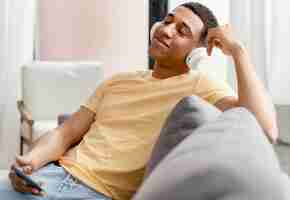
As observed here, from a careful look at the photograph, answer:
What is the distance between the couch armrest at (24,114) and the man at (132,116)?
5.41 ft

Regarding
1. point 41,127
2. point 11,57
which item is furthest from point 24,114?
point 11,57

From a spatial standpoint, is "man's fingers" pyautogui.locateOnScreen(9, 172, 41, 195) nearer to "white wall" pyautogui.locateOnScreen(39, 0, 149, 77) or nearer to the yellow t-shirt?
the yellow t-shirt

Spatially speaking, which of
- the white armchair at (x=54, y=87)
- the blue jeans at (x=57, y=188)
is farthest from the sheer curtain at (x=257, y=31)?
the blue jeans at (x=57, y=188)

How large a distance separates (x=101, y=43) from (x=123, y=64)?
24 centimetres

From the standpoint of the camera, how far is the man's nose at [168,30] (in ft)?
6.39

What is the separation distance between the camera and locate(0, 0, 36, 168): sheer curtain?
3824 millimetres

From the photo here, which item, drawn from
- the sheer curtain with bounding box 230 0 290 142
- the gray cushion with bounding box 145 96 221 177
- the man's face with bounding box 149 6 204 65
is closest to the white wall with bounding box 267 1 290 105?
the sheer curtain with bounding box 230 0 290 142

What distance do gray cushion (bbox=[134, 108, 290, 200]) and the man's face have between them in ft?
3.71

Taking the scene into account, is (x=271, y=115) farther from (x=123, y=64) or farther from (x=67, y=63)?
(x=123, y=64)

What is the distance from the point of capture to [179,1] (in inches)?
158

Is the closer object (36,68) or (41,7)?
(36,68)

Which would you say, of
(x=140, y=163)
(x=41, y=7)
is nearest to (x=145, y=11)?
(x=41, y=7)

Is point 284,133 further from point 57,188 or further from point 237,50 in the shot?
point 57,188

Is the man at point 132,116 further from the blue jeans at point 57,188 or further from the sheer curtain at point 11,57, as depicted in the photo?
the sheer curtain at point 11,57
